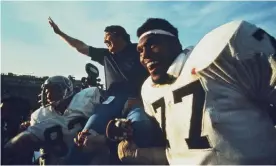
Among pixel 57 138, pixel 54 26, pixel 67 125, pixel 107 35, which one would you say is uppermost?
pixel 54 26

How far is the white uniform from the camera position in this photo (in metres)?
3.82

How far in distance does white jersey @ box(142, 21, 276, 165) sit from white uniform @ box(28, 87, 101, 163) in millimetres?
1844

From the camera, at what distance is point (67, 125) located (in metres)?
3.89

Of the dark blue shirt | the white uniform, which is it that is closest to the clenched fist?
the dark blue shirt

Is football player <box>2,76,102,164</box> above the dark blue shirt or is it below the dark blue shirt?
below

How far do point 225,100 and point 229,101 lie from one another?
2cm

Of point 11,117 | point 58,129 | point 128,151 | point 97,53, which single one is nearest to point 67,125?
point 58,129

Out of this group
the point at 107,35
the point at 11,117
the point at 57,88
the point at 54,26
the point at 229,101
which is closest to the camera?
the point at 229,101

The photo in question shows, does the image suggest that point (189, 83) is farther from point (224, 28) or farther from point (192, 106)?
point (224, 28)

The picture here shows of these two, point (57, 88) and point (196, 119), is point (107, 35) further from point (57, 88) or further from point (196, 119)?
point (196, 119)

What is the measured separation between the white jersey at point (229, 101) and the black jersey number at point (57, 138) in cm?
189

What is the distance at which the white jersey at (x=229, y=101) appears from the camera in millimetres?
1887

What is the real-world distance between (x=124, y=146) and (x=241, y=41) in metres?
1.06

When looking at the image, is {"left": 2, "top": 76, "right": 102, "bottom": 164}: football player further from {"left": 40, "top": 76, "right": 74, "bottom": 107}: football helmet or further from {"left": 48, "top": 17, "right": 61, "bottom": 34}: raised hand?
{"left": 48, "top": 17, "right": 61, "bottom": 34}: raised hand
